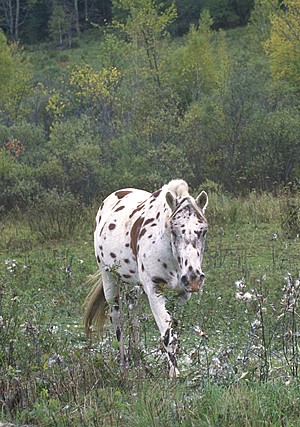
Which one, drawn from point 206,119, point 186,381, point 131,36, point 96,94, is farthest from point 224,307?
point 131,36

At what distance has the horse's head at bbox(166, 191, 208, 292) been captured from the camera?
541 cm

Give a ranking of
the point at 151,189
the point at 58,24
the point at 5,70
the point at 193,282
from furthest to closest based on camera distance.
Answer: the point at 58,24
the point at 5,70
the point at 151,189
the point at 193,282

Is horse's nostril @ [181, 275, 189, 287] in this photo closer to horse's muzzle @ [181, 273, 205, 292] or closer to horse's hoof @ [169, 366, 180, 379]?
horse's muzzle @ [181, 273, 205, 292]

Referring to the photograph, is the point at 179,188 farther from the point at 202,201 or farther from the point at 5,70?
the point at 5,70

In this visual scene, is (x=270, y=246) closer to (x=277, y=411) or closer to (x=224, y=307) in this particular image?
(x=224, y=307)

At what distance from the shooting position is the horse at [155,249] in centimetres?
550

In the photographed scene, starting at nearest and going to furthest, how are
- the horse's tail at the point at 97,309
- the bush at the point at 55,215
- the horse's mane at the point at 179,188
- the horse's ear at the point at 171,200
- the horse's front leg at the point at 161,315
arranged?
the horse's front leg at the point at 161,315
the horse's ear at the point at 171,200
the horse's mane at the point at 179,188
the horse's tail at the point at 97,309
the bush at the point at 55,215

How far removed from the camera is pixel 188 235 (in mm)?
5688


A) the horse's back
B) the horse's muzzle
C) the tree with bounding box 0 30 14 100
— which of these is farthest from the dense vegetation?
the horse's back

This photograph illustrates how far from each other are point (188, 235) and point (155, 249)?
0.58m

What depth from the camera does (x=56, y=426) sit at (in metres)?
3.99

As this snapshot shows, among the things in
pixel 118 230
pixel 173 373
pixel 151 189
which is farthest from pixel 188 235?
pixel 151 189

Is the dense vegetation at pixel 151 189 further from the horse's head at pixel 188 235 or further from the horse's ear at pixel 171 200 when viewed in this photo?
the horse's ear at pixel 171 200

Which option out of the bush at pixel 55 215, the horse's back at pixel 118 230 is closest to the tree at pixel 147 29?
the bush at pixel 55 215
